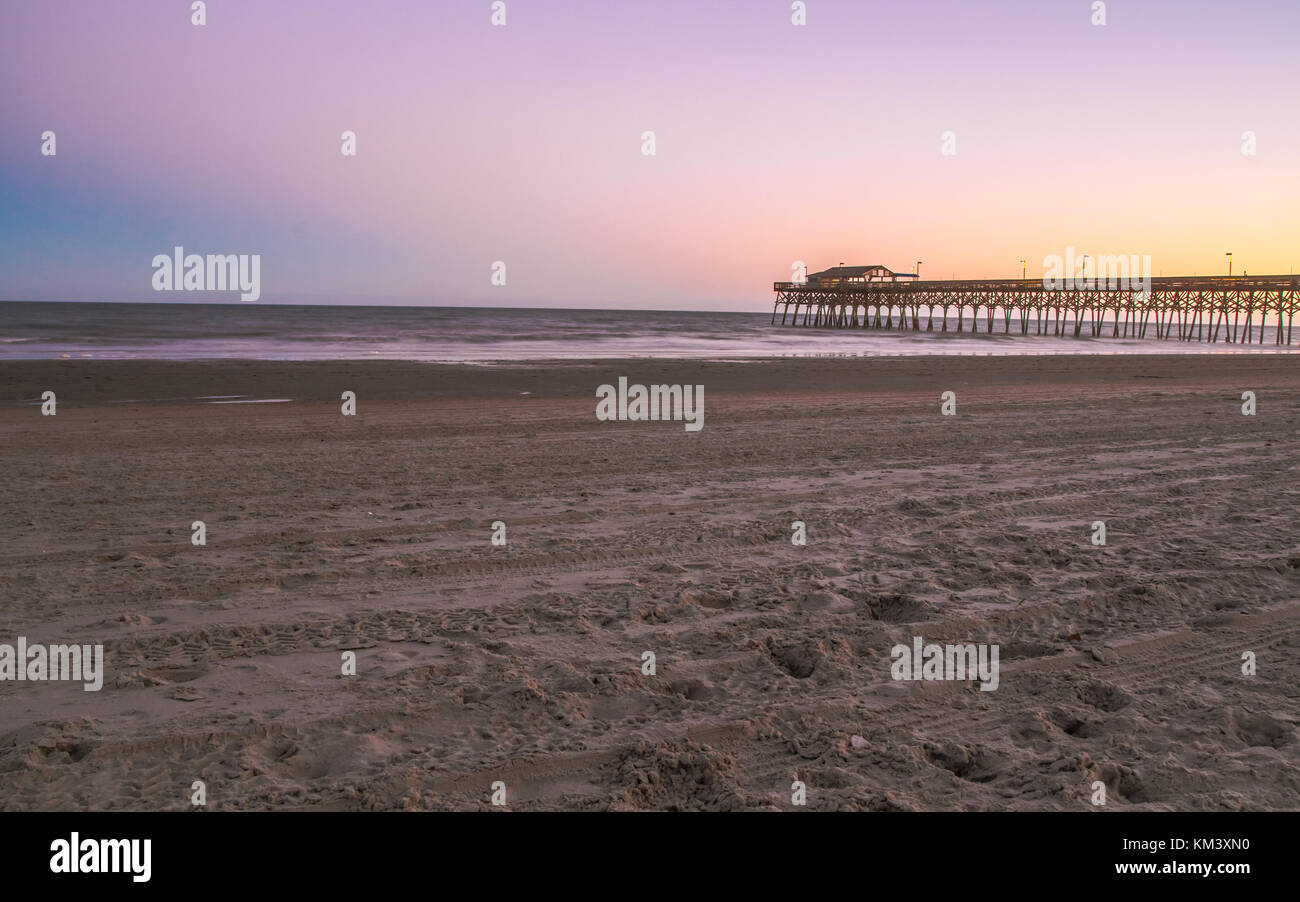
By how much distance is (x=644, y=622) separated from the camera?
15.1 feet

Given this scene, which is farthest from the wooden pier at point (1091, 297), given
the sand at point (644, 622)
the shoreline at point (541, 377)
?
the sand at point (644, 622)

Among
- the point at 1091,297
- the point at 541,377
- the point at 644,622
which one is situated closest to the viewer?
the point at 644,622

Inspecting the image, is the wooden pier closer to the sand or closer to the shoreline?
the shoreline

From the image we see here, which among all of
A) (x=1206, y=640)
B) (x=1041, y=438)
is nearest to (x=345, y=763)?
(x=1206, y=640)

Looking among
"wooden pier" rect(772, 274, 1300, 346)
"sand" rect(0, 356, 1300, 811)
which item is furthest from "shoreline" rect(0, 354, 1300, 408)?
"wooden pier" rect(772, 274, 1300, 346)

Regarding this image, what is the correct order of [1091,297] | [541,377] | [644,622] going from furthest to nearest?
1. [1091,297]
2. [541,377]
3. [644,622]

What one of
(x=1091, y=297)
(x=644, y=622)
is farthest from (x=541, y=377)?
(x=1091, y=297)

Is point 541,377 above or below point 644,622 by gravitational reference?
above

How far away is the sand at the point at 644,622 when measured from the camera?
10.2 ft

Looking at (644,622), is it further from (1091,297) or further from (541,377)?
(1091,297)

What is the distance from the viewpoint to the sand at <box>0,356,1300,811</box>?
10.2ft

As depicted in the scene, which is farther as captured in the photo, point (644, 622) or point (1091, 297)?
point (1091, 297)

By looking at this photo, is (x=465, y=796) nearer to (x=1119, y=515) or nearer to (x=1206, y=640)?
(x=1206, y=640)

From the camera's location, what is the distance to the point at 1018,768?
3160mm
